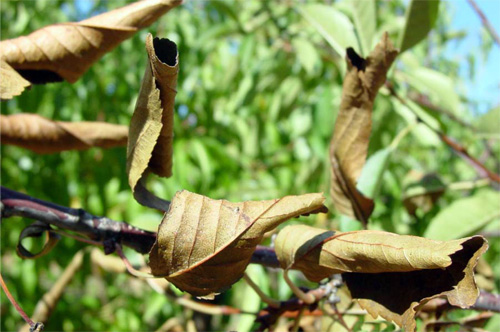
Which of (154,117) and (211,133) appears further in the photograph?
(211,133)

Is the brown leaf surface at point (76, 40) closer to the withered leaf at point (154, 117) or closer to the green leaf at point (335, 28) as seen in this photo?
the withered leaf at point (154, 117)

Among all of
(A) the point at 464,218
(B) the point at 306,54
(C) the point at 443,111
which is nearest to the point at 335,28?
(A) the point at 464,218

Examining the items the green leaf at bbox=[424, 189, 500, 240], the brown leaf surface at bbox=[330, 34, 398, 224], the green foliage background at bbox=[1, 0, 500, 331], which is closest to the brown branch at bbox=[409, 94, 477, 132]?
the green foliage background at bbox=[1, 0, 500, 331]

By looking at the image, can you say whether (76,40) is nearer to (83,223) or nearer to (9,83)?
(9,83)

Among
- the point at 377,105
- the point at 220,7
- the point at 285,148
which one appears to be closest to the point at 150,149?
the point at 377,105

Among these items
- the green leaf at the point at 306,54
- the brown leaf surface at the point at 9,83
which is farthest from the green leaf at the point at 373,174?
the green leaf at the point at 306,54

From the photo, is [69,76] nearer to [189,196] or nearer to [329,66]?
[189,196]
